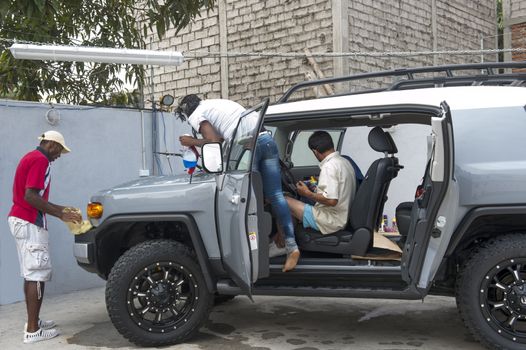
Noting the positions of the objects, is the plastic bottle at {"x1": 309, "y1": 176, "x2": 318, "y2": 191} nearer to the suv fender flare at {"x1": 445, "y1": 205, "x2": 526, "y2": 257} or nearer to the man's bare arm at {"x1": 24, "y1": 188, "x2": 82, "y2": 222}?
the suv fender flare at {"x1": 445, "y1": 205, "x2": 526, "y2": 257}

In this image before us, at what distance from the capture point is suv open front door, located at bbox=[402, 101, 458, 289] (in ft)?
12.6

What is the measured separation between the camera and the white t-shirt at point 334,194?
Answer: 463 cm

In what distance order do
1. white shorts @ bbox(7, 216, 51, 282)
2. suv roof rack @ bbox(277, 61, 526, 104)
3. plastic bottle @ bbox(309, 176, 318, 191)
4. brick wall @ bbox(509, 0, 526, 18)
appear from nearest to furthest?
suv roof rack @ bbox(277, 61, 526, 104) → white shorts @ bbox(7, 216, 51, 282) → plastic bottle @ bbox(309, 176, 318, 191) → brick wall @ bbox(509, 0, 526, 18)

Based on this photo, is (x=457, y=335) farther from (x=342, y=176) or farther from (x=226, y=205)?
(x=226, y=205)

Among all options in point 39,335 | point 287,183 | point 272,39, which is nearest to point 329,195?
point 287,183

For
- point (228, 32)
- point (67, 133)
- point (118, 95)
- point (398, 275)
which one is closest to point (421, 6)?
point (228, 32)

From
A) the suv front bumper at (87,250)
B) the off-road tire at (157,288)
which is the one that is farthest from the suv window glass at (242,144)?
the suv front bumper at (87,250)

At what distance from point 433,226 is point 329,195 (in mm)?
909

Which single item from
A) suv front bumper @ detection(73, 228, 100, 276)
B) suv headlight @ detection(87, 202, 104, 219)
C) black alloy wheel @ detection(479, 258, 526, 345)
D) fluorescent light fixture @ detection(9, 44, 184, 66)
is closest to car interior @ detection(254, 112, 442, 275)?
black alloy wheel @ detection(479, 258, 526, 345)

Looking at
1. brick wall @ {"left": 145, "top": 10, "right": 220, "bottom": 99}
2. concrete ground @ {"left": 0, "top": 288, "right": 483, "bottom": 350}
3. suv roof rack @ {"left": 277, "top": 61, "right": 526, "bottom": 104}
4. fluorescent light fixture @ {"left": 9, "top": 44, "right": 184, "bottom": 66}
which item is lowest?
concrete ground @ {"left": 0, "top": 288, "right": 483, "bottom": 350}

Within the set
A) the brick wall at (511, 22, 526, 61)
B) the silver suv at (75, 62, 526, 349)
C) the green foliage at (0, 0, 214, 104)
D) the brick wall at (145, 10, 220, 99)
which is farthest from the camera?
the brick wall at (511, 22, 526, 61)

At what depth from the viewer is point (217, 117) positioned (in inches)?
197

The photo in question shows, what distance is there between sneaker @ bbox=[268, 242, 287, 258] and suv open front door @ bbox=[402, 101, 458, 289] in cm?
98

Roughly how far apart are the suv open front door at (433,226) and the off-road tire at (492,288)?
0.91 ft
